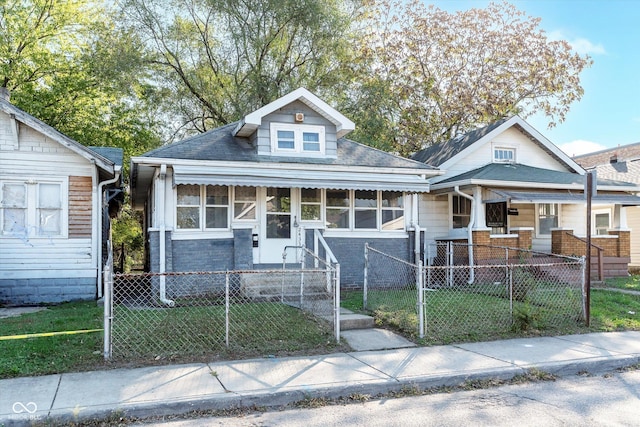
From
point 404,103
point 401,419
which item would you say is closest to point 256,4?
point 404,103

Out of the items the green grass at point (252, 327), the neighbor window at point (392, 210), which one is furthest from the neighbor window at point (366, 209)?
the green grass at point (252, 327)

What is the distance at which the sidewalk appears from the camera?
4973 mm

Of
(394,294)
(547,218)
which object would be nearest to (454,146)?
(547,218)

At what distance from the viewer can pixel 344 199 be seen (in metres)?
13.5

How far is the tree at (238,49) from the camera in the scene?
73.7 feet

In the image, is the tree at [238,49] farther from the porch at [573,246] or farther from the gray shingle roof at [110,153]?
the porch at [573,246]

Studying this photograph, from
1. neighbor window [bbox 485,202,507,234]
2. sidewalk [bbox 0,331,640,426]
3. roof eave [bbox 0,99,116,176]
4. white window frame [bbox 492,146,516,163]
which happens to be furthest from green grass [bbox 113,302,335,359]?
white window frame [bbox 492,146,516,163]

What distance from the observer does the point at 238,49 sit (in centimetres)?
2336

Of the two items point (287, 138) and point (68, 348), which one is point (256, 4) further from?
point (68, 348)

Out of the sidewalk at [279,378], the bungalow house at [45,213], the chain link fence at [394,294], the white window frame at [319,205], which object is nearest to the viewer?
the sidewalk at [279,378]

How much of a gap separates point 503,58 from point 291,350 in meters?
22.6

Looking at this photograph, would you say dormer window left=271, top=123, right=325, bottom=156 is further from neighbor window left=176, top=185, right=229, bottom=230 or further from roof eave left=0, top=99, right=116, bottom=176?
roof eave left=0, top=99, right=116, bottom=176

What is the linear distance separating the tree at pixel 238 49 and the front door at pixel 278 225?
1167cm

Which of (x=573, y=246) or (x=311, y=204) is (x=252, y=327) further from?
(x=573, y=246)
